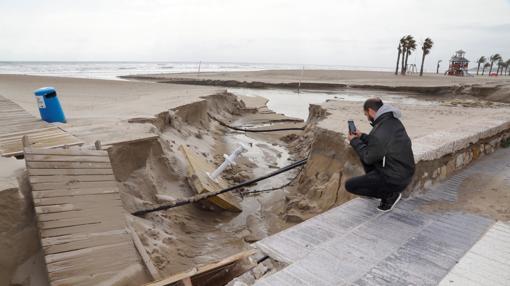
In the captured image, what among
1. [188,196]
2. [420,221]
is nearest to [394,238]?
[420,221]

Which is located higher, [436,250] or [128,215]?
[436,250]

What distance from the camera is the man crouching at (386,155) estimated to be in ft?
11.0

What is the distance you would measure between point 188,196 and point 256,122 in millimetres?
9652

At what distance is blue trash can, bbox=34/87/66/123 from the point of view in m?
6.21

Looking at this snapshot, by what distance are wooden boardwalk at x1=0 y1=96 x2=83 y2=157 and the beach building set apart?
63233 millimetres

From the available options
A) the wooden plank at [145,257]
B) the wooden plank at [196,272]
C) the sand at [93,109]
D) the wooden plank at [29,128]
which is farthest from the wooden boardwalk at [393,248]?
the wooden plank at [29,128]

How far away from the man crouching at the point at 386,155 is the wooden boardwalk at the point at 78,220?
2.77 m

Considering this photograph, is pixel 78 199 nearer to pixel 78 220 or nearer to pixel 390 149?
pixel 78 220

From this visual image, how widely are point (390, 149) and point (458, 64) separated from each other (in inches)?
2478

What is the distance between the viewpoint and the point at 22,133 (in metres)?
5.24

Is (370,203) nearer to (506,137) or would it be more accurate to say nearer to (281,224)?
(281,224)

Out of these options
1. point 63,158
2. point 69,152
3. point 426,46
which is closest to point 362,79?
point 426,46

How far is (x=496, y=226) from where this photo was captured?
322 cm

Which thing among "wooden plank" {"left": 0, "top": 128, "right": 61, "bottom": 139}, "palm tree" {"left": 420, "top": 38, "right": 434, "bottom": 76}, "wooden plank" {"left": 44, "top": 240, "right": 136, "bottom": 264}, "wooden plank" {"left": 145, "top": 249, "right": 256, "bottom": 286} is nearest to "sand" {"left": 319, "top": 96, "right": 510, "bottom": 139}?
"wooden plank" {"left": 145, "top": 249, "right": 256, "bottom": 286}
